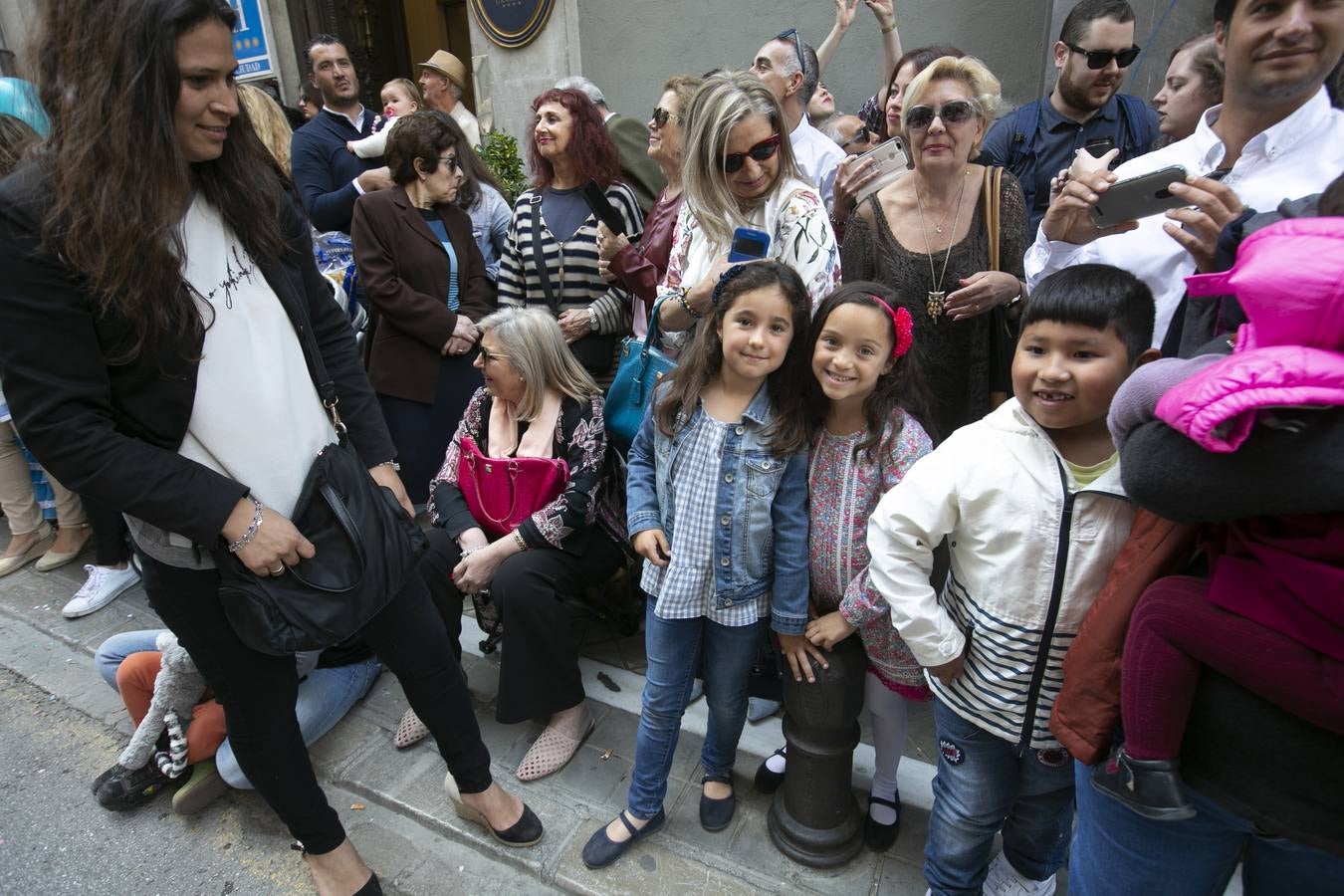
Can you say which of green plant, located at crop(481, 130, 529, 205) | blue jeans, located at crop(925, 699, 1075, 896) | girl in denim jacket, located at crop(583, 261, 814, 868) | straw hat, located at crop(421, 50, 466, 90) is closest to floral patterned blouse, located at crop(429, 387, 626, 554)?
girl in denim jacket, located at crop(583, 261, 814, 868)

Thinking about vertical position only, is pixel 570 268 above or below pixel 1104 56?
below

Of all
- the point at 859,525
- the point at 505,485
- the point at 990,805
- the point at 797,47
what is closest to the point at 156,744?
the point at 505,485

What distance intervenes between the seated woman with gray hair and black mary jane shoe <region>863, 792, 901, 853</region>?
98 centimetres

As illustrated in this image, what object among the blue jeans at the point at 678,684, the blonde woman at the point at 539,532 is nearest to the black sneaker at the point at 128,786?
the blonde woman at the point at 539,532

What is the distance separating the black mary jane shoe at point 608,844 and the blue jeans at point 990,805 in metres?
0.78

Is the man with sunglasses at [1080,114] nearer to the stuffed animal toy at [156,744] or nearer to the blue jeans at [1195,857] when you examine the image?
the blue jeans at [1195,857]

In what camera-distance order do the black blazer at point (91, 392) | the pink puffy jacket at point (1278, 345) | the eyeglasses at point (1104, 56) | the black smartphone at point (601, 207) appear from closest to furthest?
the pink puffy jacket at point (1278, 345) → the black blazer at point (91, 392) → the black smartphone at point (601, 207) → the eyeglasses at point (1104, 56)

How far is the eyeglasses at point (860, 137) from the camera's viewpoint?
3.82 metres

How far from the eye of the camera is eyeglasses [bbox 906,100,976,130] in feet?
7.21

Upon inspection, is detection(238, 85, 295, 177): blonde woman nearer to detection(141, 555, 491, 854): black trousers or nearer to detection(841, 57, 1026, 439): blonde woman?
detection(141, 555, 491, 854): black trousers

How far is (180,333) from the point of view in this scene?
1507 millimetres

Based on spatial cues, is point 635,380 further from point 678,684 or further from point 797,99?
point 797,99

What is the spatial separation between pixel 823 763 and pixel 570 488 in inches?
46.3

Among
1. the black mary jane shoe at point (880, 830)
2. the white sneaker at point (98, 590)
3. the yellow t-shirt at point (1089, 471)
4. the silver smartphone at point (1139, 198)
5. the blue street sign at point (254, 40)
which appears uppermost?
the blue street sign at point (254, 40)
